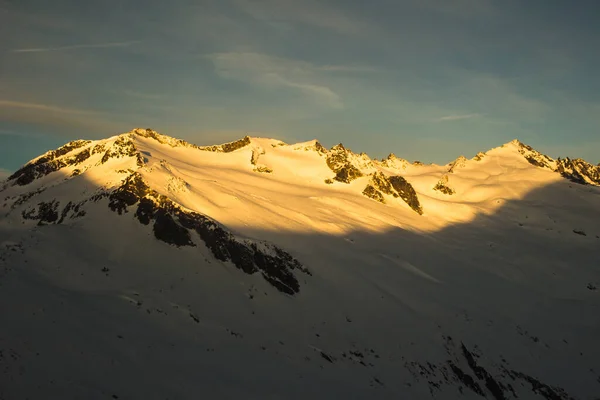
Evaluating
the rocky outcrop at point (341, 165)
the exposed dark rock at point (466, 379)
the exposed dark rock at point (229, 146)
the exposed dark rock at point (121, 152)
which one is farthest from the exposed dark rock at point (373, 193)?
the exposed dark rock at point (466, 379)

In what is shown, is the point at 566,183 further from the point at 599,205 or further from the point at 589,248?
the point at 589,248

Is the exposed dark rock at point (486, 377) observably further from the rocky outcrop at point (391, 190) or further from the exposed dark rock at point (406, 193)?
the exposed dark rock at point (406, 193)

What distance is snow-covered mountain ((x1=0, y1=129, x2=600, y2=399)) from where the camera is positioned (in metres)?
20.3

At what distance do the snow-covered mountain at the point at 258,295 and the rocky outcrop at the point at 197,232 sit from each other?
12 centimetres

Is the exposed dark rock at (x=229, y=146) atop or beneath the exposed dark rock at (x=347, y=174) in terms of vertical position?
atop

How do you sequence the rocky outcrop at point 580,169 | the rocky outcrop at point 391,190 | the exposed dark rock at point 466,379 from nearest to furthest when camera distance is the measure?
the exposed dark rock at point 466,379 → the rocky outcrop at point 391,190 → the rocky outcrop at point 580,169

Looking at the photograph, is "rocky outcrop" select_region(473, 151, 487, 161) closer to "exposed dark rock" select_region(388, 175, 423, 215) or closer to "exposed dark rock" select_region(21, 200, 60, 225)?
"exposed dark rock" select_region(388, 175, 423, 215)

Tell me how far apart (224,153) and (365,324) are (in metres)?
57.9

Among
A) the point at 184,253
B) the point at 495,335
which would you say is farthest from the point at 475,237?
the point at 184,253

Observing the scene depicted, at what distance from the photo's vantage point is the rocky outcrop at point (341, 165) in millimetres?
87125

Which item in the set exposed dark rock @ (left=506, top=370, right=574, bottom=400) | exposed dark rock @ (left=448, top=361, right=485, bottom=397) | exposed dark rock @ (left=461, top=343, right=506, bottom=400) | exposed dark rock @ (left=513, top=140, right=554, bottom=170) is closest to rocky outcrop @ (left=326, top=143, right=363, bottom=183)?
exposed dark rock @ (left=461, top=343, right=506, bottom=400)

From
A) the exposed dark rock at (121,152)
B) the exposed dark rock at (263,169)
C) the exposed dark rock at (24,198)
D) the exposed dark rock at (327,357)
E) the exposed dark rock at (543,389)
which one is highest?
the exposed dark rock at (263,169)

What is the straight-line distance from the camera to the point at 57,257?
92.7ft

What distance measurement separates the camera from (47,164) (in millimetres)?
56125
